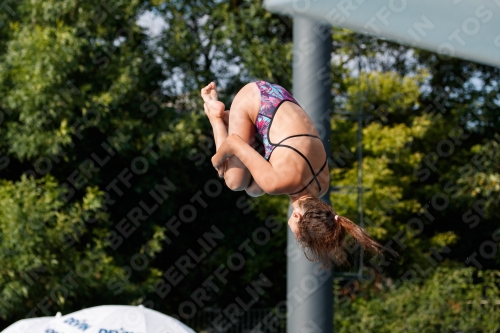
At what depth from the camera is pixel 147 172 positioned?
11.1 meters

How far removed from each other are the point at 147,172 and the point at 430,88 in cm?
543

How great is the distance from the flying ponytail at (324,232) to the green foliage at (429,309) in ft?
20.8

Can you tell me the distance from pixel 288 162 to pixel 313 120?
170 centimetres

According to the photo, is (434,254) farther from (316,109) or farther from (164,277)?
(316,109)

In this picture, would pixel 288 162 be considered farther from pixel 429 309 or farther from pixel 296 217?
pixel 429 309

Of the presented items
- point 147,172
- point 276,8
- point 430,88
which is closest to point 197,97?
point 147,172

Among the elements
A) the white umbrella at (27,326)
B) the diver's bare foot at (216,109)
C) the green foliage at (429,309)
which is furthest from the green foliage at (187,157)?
the diver's bare foot at (216,109)

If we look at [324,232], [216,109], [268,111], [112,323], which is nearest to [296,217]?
[324,232]

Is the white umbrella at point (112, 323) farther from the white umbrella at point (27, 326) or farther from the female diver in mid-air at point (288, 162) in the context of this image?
the female diver in mid-air at point (288, 162)

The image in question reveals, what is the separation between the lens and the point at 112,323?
218 inches

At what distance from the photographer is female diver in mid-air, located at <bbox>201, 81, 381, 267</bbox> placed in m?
4.05

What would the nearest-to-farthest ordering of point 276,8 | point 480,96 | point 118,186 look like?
point 276,8, point 118,186, point 480,96

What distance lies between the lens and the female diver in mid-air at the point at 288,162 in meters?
4.05

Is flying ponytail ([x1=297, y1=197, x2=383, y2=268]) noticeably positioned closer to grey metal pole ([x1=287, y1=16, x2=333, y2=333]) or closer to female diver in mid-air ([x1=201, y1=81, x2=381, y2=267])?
female diver in mid-air ([x1=201, y1=81, x2=381, y2=267])
